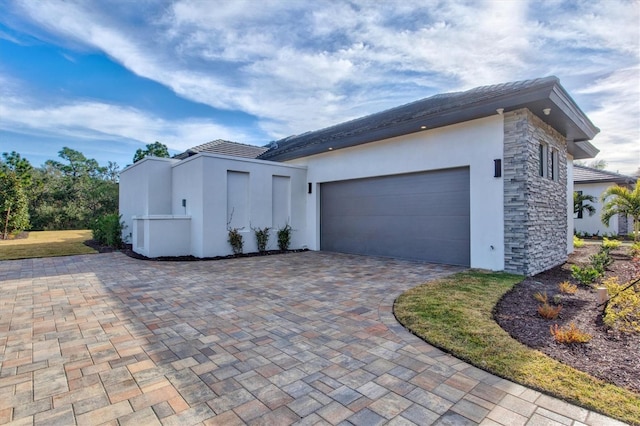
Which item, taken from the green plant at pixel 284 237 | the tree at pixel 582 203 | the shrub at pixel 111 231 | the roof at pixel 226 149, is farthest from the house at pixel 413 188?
the tree at pixel 582 203

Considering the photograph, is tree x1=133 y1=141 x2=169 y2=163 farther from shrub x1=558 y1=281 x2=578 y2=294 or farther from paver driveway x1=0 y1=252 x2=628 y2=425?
shrub x1=558 y1=281 x2=578 y2=294

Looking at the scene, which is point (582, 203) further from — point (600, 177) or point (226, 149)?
point (226, 149)

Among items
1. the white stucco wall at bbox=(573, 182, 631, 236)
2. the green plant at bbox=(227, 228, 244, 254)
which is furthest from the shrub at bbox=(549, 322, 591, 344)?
the white stucco wall at bbox=(573, 182, 631, 236)

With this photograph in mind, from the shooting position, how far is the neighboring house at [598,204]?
16516 millimetres

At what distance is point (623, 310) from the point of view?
147 inches

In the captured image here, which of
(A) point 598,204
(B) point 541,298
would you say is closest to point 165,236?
(B) point 541,298

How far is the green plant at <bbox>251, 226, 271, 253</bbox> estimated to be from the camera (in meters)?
10.2

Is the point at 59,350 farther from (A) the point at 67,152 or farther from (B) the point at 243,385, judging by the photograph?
(A) the point at 67,152

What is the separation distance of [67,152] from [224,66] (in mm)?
32860

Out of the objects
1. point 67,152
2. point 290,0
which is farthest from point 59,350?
point 67,152

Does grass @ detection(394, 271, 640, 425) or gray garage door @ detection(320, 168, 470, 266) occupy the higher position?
gray garage door @ detection(320, 168, 470, 266)

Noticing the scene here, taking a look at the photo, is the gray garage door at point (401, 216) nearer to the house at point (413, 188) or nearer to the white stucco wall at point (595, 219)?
the house at point (413, 188)

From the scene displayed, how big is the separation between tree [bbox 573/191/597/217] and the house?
605 cm

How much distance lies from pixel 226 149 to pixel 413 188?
1136cm
